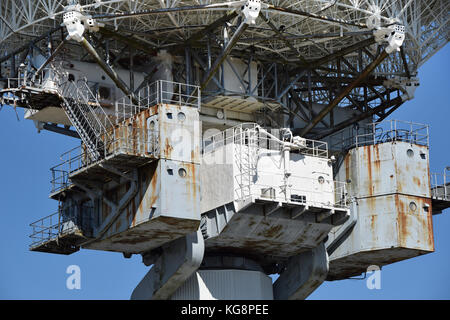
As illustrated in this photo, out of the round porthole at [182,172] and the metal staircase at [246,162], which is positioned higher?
the metal staircase at [246,162]

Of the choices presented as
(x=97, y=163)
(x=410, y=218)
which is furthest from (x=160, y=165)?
(x=410, y=218)

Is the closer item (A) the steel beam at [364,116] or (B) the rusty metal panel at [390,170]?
(B) the rusty metal panel at [390,170]

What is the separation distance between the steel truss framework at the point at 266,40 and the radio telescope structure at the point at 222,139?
0.09 metres

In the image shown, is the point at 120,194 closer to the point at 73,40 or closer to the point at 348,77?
the point at 73,40

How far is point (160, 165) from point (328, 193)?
8.91m

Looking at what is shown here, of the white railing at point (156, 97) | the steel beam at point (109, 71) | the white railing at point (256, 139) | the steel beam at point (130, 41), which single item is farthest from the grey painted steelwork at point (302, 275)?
the steel beam at point (130, 41)

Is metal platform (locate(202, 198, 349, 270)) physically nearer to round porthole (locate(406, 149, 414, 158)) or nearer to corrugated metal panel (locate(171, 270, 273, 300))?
corrugated metal panel (locate(171, 270, 273, 300))

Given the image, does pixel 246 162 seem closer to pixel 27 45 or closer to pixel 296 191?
pixel 296 191

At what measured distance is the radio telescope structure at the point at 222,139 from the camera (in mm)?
63031

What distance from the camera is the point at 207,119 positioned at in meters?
68.2

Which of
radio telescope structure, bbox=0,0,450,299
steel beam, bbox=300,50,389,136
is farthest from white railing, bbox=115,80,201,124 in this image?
steel beam, bbox=300,50,389,136

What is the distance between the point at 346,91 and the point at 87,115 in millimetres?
11883

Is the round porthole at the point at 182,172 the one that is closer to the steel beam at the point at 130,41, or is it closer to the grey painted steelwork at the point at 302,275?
the steel beam at the point at 130,41

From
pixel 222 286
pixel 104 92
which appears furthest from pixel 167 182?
pixel 222 286
